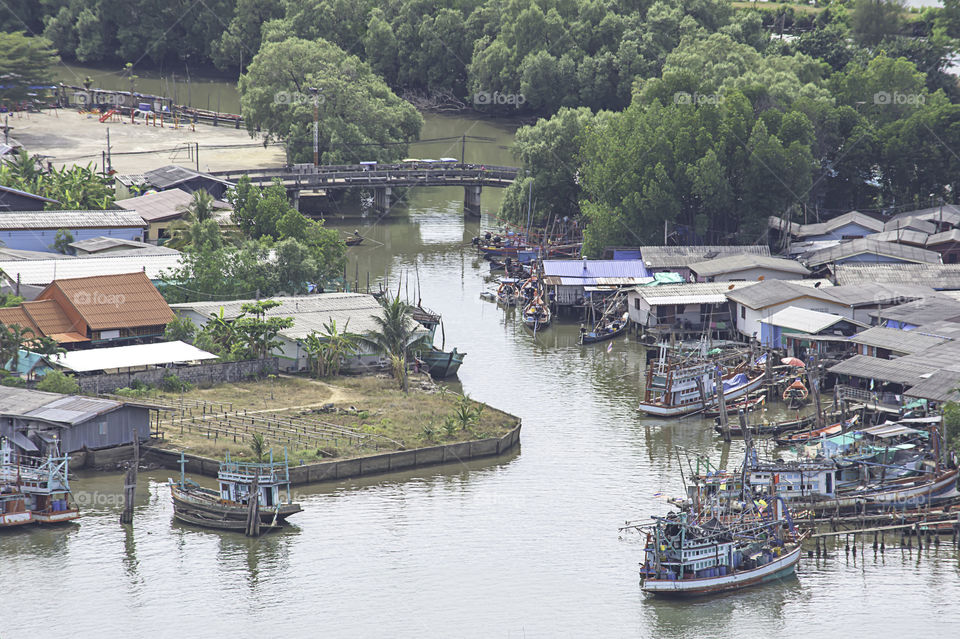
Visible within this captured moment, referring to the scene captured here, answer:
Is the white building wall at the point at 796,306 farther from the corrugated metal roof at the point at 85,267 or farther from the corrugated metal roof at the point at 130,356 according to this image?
the corrugated metal roof at the point at 85,267

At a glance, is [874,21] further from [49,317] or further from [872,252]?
[49,317]

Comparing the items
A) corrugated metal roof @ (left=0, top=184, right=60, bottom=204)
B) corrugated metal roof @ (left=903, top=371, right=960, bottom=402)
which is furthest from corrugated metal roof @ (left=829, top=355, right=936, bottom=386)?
corrugated metal roof @ (left=0, top=184, right=60, bottom=204)

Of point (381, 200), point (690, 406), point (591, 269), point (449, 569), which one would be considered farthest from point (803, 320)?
point (381, 200)

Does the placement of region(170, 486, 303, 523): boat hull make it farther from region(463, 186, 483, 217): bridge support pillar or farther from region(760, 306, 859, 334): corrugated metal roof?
region(463, 186, 483, 217): bridge support pillar

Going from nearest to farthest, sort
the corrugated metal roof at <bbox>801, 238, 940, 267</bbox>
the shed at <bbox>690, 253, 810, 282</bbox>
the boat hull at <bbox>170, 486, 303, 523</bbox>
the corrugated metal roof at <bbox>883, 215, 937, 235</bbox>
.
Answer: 1. the boat hull at <bbox>170, 486, 303, 523</bbox>
2. the shed at <bbox>690, 253, 810, 282</bbox>
3. the corrugated metal roof at <bbox>801, 238, 940, 267</bbox>
4. the corrugated metal roof at <bbox>883, 215, 937, 235</bbox>

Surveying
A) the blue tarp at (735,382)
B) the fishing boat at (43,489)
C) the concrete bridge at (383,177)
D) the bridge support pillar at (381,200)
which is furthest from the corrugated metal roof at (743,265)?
the fishing boat at (43,489)

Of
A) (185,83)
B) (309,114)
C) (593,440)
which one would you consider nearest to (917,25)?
(309,114)

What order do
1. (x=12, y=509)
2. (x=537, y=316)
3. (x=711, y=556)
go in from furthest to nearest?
(x=537, y=316) < (x=12, y=509) < (x=711, y=556)
